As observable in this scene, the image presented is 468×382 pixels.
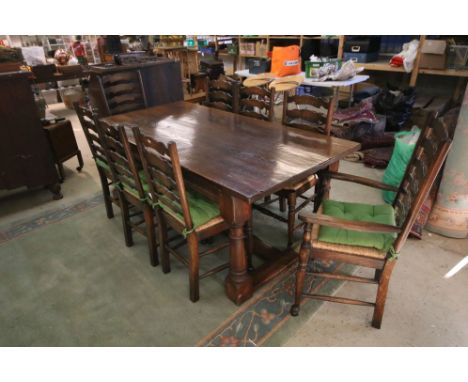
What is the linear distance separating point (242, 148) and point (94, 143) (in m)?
1.19

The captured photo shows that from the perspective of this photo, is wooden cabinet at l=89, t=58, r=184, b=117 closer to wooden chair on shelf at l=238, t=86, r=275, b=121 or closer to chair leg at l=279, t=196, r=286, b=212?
wooden chair on shelf at l=238, t=86, r=275, b=121

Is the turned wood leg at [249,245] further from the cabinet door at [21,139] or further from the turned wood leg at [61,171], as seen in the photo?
the turned wood leg at [61,171]

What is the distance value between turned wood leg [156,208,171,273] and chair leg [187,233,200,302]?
0.28 metres

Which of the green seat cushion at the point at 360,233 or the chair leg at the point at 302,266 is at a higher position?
the green seat cushion at the point at 360,233

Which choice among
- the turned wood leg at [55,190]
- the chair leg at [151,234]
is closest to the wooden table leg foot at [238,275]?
the chair leg at [151,234]

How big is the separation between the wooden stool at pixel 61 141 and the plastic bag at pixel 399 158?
3.02 meters

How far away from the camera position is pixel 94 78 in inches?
117

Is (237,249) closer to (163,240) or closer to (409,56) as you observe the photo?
(163,240)

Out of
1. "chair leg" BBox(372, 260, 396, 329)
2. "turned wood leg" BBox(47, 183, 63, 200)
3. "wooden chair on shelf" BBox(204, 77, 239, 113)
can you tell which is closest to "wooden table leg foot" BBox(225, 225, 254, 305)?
"chair leg" BBox(372, 260, 396, 329)

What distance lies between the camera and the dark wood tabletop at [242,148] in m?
1.56

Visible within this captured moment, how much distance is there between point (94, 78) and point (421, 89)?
4.35 m

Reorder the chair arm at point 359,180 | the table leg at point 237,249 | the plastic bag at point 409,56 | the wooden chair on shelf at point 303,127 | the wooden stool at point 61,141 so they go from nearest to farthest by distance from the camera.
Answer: the table leg at point 237,249 < the chair arm at point 359,180 < the wooden chair on shelf at point 303,127 < the wooden stool at point 61,141 < the plastic bag at point 409,56

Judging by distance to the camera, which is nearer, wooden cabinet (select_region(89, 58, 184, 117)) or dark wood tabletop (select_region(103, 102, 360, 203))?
dark wood tabletop (select_region(103, 102, 360, 203))

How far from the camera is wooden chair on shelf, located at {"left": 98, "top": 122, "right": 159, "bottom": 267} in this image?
1.84 m
